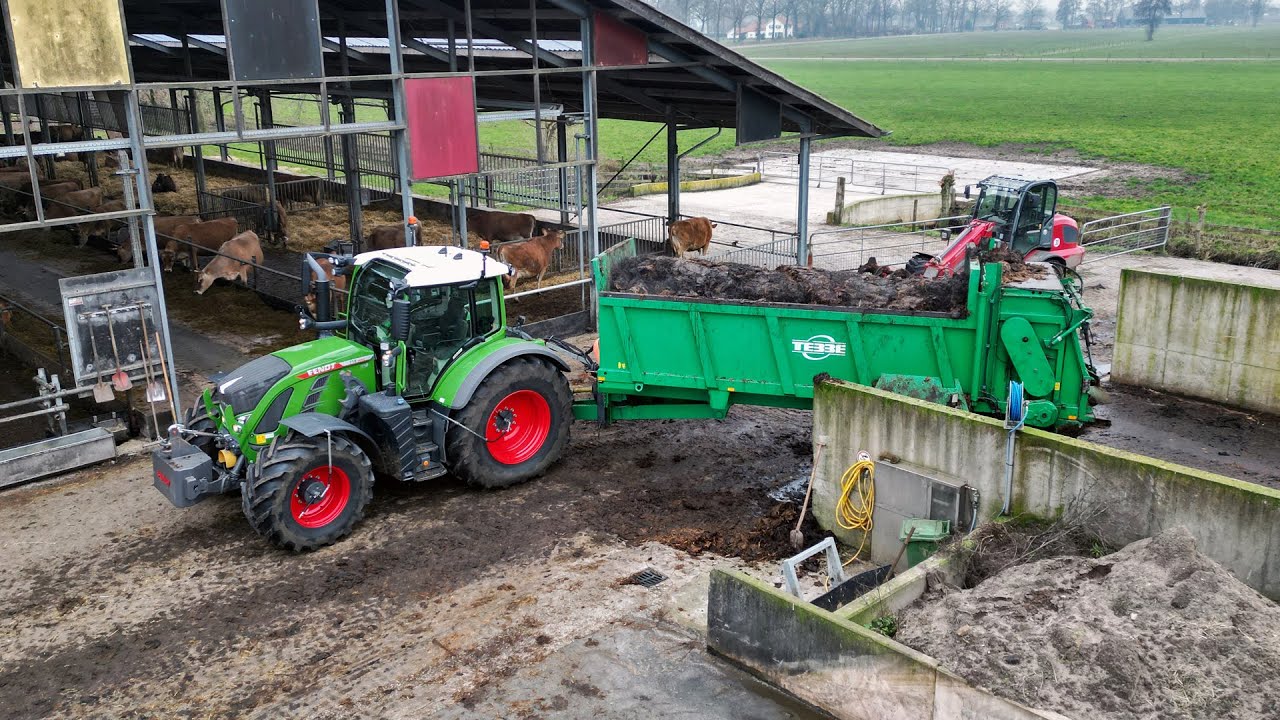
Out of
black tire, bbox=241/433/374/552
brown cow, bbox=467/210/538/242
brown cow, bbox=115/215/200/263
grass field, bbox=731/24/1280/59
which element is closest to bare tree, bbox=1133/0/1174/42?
grass field, bbox=731/24/1280/59

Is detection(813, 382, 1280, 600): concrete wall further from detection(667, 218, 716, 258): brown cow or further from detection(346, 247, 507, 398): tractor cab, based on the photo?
detection(667, 218, 716, 258): brown cow

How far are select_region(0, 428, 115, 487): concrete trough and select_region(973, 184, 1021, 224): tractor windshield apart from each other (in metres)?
14.2

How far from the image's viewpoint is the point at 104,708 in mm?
7500

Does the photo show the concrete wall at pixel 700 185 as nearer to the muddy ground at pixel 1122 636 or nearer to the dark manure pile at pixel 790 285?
the dark manure pile at pixel 790 285

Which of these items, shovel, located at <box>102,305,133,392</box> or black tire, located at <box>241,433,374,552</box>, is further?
shovel, located at <box>102,305,133,392</box>

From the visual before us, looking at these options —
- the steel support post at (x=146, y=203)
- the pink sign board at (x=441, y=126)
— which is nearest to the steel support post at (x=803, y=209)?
the pink sign board at (x=441, y=126)

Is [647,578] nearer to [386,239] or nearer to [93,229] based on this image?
[386,239]

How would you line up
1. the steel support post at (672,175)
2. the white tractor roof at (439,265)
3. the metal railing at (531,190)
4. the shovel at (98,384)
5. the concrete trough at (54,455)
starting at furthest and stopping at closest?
the metal railing at (531,190)
the steel support post at (672,175)
the shovel at (98,384)
the concrete trough at (54,455)
the white tractor roof at (439,265)

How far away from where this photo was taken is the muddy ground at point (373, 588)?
767 cm

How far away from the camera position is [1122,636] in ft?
22.3

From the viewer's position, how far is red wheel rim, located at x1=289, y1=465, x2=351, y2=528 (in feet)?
31.1

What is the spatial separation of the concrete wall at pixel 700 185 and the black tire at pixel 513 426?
2167 cm

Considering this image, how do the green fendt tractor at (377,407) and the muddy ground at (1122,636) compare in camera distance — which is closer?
the muddy ground at (1122,636)

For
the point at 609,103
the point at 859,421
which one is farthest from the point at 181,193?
the point at 859,421
